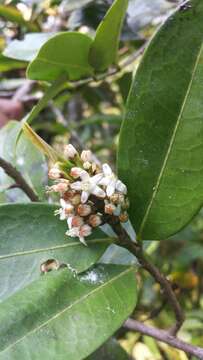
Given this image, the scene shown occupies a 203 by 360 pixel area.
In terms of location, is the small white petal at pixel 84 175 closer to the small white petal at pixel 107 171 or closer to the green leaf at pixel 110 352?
the small white petal at pixel 107 171

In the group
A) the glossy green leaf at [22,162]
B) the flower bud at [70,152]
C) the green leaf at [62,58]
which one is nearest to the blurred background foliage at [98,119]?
the glossy green leaf at [22,162]

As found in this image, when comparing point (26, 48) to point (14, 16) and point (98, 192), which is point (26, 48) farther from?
point (98, 192)

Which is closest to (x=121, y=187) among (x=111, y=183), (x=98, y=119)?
(x=111, y=183)

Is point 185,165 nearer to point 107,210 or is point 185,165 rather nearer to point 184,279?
point 107,210

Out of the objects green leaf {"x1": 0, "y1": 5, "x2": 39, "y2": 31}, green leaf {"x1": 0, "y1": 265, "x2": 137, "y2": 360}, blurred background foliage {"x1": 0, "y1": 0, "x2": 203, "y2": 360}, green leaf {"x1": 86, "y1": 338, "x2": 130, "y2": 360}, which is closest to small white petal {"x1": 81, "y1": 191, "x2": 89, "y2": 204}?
green leaf {"x1": 0, "y1": 265, "x2": 137, "y2": 360}

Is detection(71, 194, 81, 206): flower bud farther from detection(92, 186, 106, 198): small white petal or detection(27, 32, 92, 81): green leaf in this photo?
detection(27, 32, 92, 81): green leaf

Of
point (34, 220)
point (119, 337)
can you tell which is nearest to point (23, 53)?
point (34, 220)
